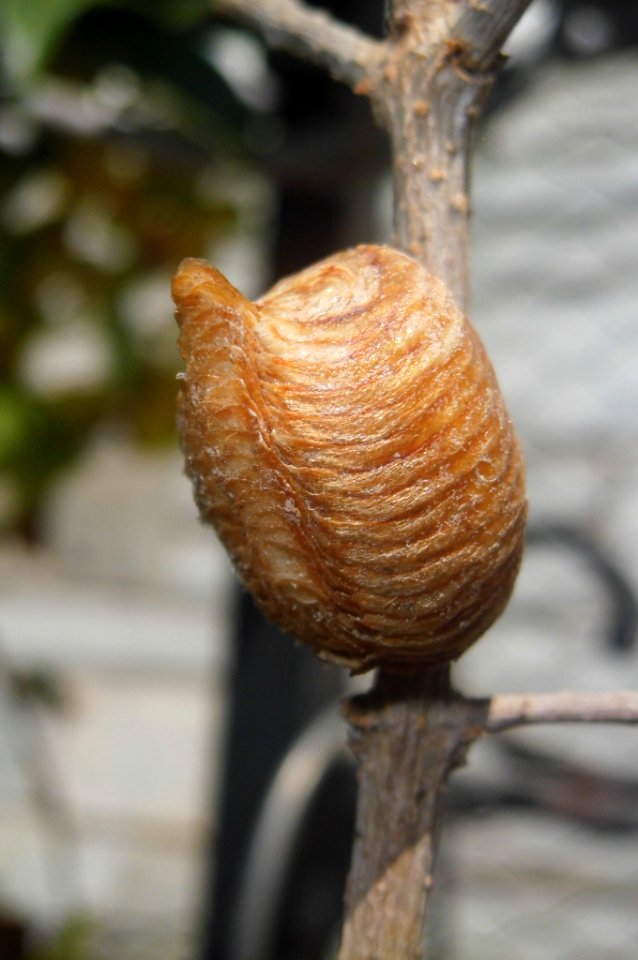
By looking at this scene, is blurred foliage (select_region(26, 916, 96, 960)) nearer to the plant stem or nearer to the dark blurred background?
the dark blurred background

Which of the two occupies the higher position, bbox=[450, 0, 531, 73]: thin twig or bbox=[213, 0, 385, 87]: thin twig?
bbox=[213, 0, 385, 87]: thin twig

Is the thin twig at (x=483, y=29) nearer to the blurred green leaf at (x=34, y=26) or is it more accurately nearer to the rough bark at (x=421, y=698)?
the rough bark at (x=421, y=698)

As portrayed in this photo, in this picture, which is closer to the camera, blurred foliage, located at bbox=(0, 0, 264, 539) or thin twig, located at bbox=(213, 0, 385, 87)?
thin twig, located at bbox=(213, 0, 385, 87)

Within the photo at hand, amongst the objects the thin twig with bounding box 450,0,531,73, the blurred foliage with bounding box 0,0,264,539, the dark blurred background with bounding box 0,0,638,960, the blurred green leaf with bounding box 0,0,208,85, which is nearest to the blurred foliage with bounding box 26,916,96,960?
the dark blurred background with bounding box 0,0,638,960

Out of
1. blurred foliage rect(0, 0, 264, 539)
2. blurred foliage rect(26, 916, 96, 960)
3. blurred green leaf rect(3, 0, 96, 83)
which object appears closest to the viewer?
blurred green leaf rect(3, 0, 96, 83)

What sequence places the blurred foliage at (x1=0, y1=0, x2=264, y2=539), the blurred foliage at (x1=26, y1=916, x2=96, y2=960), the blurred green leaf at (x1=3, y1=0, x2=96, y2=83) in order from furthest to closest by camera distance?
the blurred foliage at (x1=26, y1=916, x2=96, y2=960) → the blurred foliage at (x1=0, y1=0, x2=264, y2=539) → the blurred green leaf at (x1=3, y1=0, x2=96, y2=83)

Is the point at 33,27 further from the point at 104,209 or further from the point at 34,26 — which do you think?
the point at 104,209

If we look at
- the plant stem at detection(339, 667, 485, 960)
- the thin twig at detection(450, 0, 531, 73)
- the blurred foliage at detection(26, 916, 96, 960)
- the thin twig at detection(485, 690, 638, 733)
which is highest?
the thin twig at detection(450, 0, 531, 73)
